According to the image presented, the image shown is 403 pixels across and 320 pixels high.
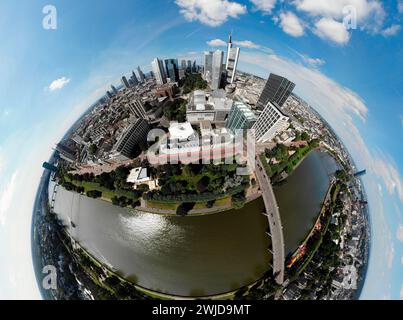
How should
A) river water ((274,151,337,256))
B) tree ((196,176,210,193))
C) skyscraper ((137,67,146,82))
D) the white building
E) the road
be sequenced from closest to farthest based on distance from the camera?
1. the road
2. river water ((274,151,337,256))
3. tree ((196,176,210,193))
4. the white building
5. skyscraper ((137,67,146,82))

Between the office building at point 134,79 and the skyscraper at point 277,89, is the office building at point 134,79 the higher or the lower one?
the higher one

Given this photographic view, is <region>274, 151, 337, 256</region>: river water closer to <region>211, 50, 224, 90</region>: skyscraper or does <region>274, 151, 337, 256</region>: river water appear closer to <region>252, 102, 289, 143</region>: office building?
<region>252, 102, 289, 143</region>: office building

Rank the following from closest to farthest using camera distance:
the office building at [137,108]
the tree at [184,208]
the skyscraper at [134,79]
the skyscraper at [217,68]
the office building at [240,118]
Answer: the tree at [184,208]
the office building at [240,118]
the office building at [137,108]
the skyscraper at [217,68]
the skyscraper at [134,79]

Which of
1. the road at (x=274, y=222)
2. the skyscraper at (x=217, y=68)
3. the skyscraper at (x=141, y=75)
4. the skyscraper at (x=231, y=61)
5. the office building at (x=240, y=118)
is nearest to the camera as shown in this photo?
the road at (x=274, y=222)

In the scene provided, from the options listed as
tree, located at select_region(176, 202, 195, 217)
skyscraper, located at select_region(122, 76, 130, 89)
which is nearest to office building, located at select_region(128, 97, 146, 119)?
skyscraper, located at select_region(122, 76, 130, 89)

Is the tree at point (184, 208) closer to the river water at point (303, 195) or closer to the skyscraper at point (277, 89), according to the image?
the river water at point (303, 195)

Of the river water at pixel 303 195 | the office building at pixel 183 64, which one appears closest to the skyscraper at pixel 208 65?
the office building at pixel 183 64
